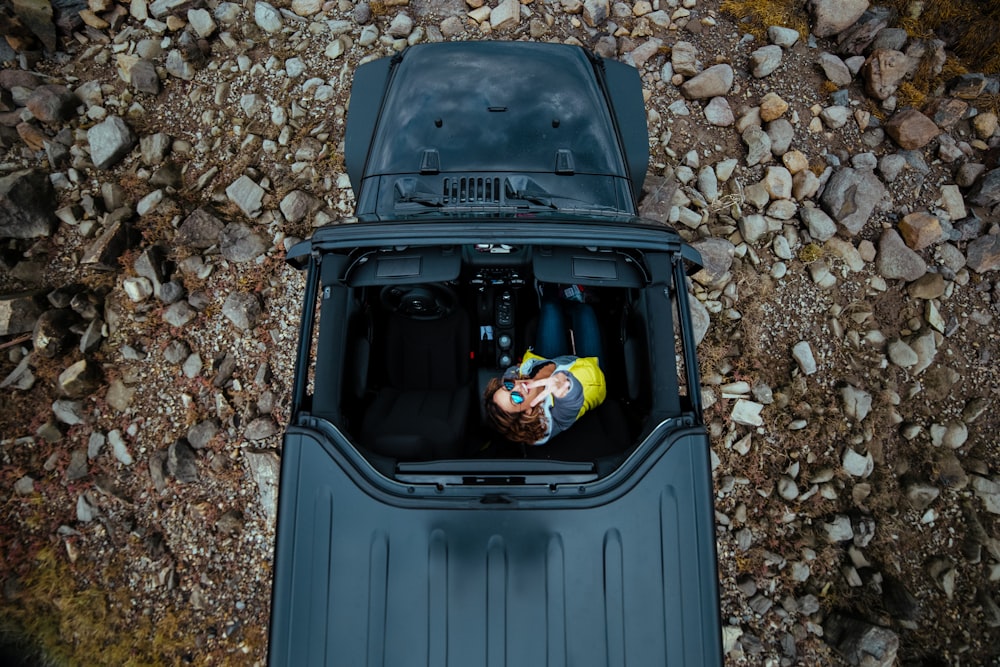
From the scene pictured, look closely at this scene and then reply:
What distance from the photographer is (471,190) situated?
3.09m

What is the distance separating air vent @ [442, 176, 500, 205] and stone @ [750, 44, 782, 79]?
278 cm

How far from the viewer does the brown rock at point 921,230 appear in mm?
4297

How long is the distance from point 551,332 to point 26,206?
4.14 meters

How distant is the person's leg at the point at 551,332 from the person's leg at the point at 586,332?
0.08 m

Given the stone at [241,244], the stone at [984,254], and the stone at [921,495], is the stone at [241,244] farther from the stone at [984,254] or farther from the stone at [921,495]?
the stone at [984,254]

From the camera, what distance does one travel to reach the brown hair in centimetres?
270

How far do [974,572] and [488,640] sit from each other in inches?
145

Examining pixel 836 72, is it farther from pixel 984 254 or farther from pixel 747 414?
pixel 747 414

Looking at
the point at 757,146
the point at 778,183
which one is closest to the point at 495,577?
the point at 778,183

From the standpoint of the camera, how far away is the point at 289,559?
2252 millimetres

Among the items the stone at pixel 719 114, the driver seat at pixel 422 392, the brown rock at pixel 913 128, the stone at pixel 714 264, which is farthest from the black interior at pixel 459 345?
the brown rock at pixel 913 128

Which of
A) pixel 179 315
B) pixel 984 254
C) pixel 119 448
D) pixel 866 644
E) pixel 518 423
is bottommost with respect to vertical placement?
pixel 866 644

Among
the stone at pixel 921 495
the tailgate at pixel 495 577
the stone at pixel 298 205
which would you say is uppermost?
the stone at pixel 298 205

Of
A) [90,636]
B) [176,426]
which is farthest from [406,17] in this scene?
[90,636]
